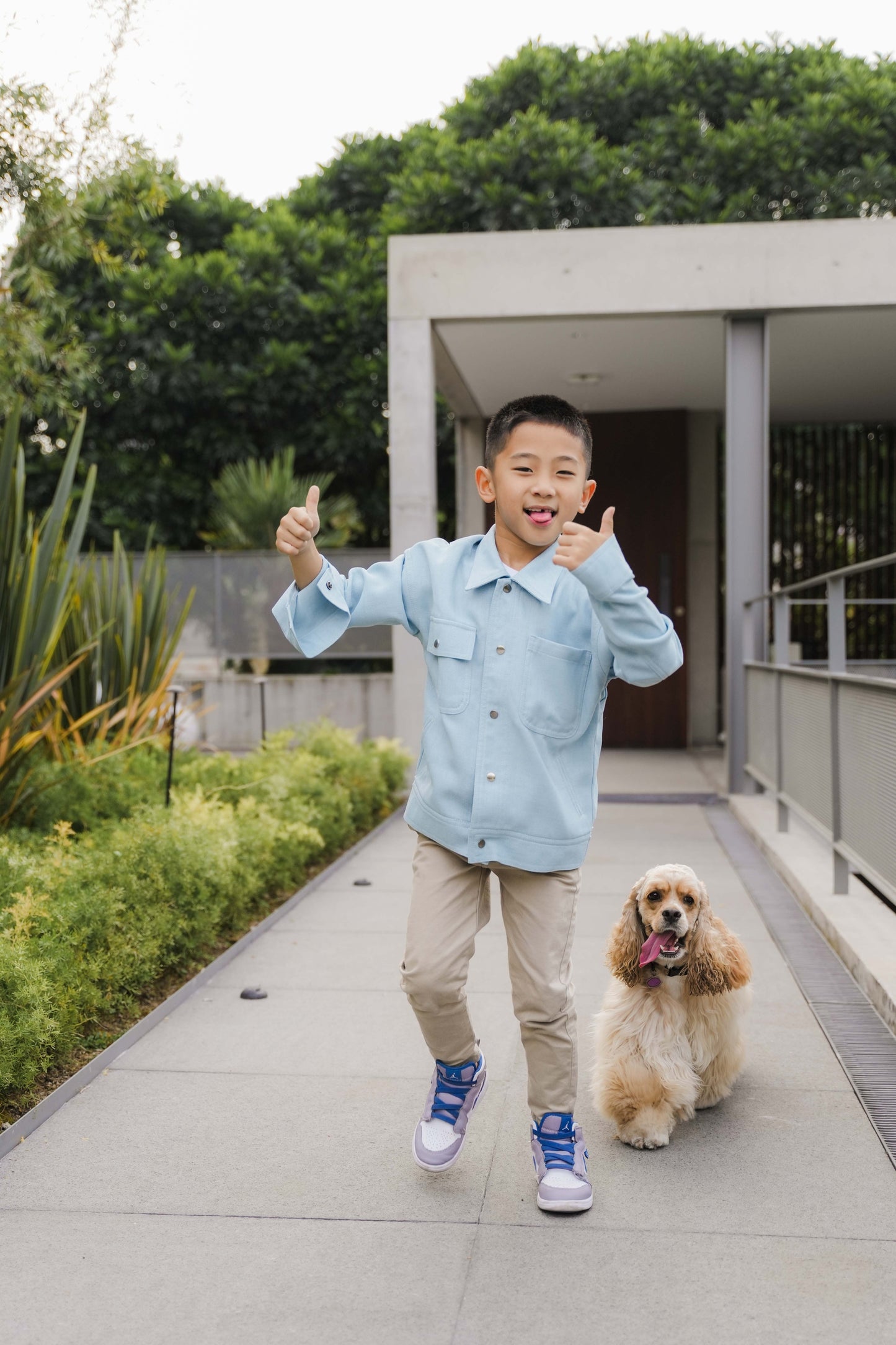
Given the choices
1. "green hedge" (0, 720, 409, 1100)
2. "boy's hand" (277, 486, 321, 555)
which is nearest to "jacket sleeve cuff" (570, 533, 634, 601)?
"boy's hand" (277, 486, 321, 555)

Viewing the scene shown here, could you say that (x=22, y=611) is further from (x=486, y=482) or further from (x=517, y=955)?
(x=517, y=955)

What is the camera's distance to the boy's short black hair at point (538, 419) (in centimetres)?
261

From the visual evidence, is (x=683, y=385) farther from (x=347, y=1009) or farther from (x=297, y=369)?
(x=347, y=1009)

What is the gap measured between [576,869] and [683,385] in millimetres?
9657

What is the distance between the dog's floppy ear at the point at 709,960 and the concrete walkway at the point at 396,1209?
373 mm

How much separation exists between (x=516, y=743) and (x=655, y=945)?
0.71 m

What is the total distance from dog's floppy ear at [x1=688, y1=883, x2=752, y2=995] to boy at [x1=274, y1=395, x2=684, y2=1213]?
47 centimetres

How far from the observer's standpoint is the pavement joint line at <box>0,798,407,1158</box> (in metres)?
3.09

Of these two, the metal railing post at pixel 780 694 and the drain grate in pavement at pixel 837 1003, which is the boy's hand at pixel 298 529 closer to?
the drain grate in pavement at pixel 837 1003

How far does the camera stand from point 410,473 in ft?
30.8

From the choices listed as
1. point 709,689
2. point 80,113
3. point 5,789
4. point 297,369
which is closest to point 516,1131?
point 5,789

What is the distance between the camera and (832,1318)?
2229mm

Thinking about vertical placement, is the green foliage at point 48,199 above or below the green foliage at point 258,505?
above

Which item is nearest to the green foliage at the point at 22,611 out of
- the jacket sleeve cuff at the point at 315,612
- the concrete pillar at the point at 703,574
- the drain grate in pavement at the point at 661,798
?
the jacket sleeve cuff at the point at 315,612
